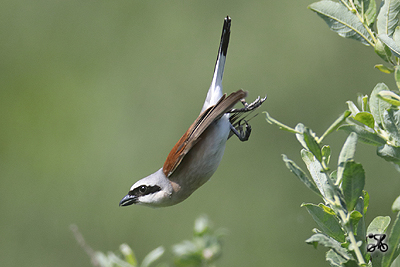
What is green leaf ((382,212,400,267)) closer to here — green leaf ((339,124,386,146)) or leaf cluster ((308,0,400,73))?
green leaf ((339,124,386,146))

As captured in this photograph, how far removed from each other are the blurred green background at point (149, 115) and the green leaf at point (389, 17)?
502cm

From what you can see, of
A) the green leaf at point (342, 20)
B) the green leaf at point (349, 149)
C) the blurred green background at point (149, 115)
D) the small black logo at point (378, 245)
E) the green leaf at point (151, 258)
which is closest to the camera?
the green leaf at point (349, 149)

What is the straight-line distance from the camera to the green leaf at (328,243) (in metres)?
0.61

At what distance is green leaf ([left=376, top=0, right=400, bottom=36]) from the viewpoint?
30.0 inches

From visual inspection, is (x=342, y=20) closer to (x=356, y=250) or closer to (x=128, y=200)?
(x=356, y=250)

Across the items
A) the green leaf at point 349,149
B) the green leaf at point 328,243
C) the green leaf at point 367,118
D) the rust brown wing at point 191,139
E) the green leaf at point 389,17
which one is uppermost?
the rust brown wing at point 191,139

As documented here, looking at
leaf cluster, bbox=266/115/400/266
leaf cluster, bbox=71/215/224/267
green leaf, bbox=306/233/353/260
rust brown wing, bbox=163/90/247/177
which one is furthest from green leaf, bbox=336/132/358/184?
rust brown wing, bbox=163/90/247/177

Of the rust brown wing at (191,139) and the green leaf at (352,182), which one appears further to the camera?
the rust brown wing at (191,139)

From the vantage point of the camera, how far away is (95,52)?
8773 millimetres

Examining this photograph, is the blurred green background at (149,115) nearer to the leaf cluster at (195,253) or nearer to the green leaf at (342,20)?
the leaf cluster at (195,253)

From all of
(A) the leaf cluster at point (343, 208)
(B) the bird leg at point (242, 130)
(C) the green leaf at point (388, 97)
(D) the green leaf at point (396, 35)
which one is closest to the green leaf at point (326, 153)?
(A) the leaf cluster at point (343, 208)

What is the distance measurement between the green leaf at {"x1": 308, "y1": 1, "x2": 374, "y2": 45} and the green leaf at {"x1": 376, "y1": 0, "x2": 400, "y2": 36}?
37 mm

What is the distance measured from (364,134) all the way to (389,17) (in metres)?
0.24

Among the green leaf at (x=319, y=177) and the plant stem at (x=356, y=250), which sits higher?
the green leaf at (x=319, y=177)
